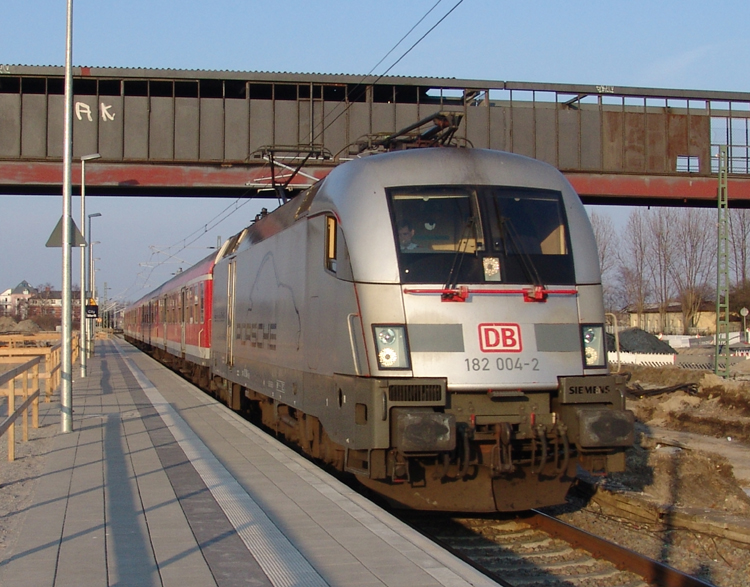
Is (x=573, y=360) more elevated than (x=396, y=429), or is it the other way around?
(x=573, y=360)

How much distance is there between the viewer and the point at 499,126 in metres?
28.1

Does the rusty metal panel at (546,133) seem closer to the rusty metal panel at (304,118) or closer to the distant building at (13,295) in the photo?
the rusty metal panel at (304,118)

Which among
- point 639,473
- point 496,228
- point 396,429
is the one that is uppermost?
point 496,228

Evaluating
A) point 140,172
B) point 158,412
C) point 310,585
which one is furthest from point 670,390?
point 310,585

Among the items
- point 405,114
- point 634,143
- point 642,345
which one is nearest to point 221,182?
point 405,114

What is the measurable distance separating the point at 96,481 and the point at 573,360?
185 inches

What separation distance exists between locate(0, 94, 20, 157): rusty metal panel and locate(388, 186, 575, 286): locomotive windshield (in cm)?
2171

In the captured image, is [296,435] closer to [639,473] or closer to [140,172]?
[639,473]

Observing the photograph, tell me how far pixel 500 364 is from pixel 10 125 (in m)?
23.3

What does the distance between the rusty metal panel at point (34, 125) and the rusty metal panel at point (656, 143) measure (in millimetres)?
19540

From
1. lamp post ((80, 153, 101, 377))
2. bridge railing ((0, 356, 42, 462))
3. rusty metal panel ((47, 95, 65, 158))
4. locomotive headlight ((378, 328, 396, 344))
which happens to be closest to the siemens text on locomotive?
locomotive headlight ((378, 328, 396, 344))

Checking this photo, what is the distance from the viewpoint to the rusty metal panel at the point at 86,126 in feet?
88.0

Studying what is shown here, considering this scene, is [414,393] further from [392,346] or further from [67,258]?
[67,258]

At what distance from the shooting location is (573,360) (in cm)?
759
